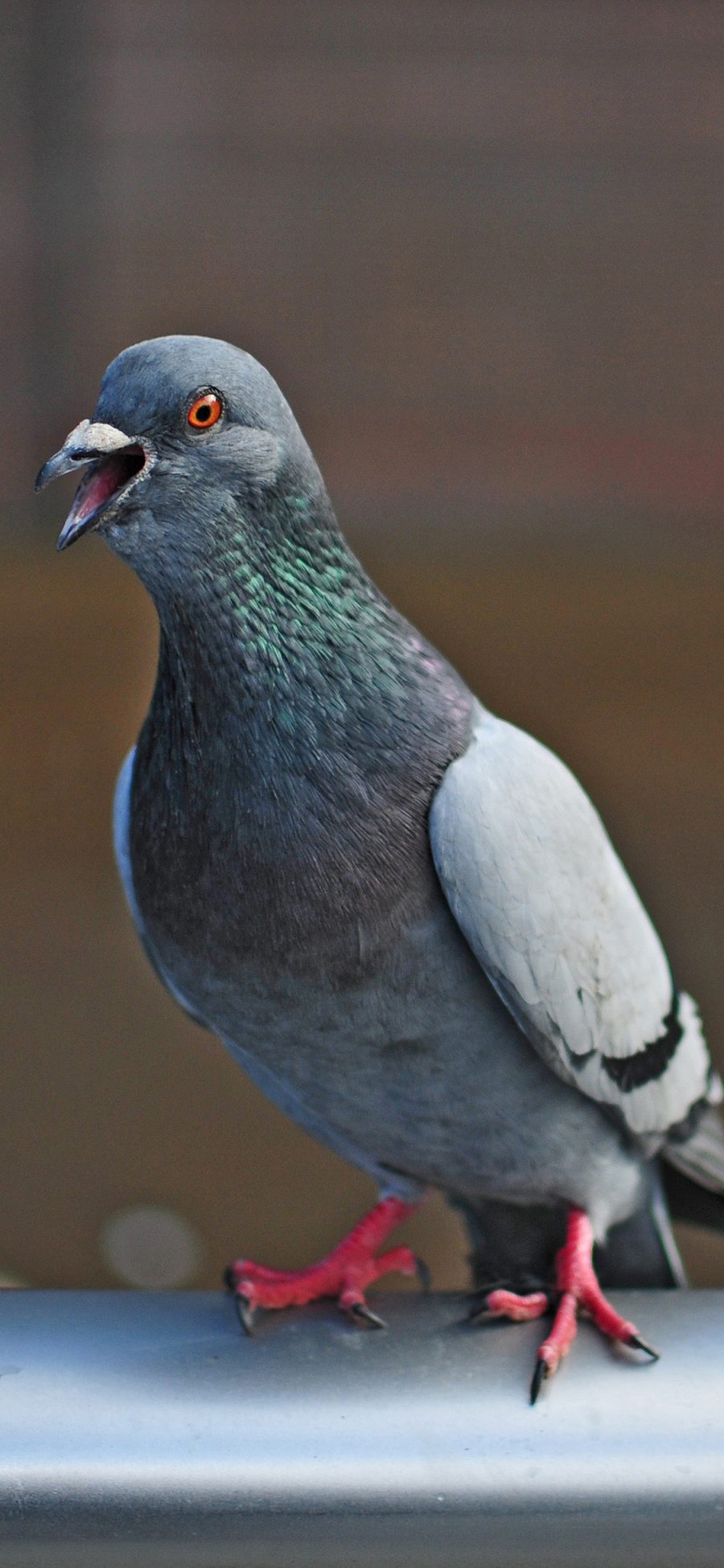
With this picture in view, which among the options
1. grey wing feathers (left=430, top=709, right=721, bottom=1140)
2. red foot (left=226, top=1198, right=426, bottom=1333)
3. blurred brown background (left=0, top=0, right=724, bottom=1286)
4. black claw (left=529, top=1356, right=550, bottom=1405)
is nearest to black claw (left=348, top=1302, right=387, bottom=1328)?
red foot (left=226, top=1198, right=426, bottom=1333)

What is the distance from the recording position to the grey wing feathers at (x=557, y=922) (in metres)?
1.24

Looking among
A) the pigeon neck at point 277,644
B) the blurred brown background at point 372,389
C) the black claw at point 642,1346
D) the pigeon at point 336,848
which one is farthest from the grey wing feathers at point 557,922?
the blurred brown background at point 372,389

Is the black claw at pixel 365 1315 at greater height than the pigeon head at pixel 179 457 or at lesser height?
lesser

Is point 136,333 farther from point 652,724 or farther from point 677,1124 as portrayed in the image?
point 677,1124

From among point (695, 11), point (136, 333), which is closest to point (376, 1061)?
point (136, 333)

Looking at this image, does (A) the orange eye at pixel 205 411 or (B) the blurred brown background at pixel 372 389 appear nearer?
(A) the orange eye at pixel 205 411

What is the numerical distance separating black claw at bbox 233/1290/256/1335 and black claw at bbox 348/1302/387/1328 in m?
0.08

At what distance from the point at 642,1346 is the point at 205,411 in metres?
0.76

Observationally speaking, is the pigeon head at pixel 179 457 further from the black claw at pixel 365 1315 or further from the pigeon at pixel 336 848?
the black claw at pixel 365 1315

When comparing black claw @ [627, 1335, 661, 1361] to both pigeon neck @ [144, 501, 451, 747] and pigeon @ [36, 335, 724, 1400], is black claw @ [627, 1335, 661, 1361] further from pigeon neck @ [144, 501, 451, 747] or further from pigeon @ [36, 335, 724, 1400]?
pigeon neck @ [144, 501, 451, 747]

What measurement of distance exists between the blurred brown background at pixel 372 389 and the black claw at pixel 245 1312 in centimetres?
250

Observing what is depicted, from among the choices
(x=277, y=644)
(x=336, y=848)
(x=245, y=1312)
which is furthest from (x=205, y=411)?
(x=245, y=1312)

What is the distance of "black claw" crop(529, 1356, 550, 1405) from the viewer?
42.9 inches

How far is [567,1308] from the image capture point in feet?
4.26
